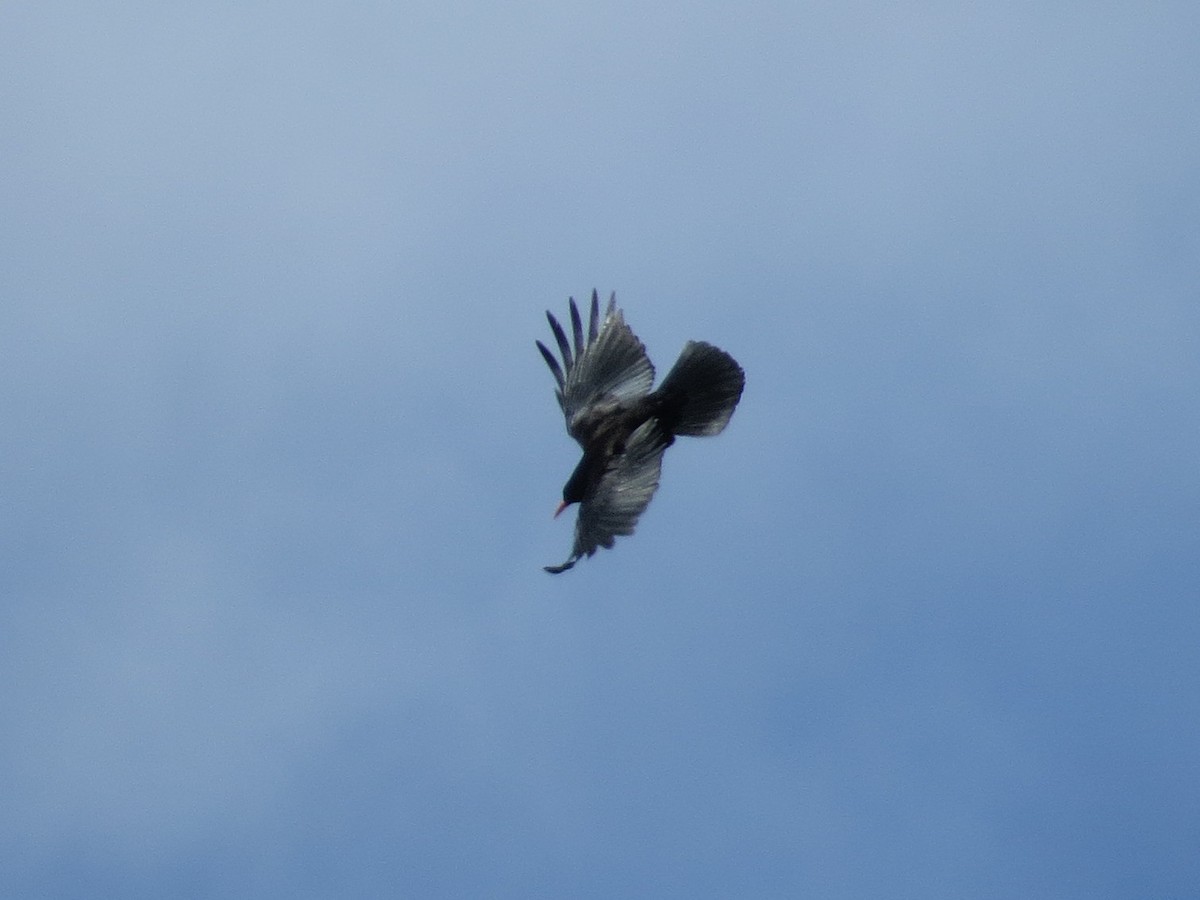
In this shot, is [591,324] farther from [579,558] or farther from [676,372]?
[579,558]

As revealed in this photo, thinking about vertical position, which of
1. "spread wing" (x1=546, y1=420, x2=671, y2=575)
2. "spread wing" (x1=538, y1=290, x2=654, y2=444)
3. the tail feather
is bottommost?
"spread wing" (x1=546, y1=420, x2=671, y2=575)

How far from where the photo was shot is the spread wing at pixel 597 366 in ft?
37.5

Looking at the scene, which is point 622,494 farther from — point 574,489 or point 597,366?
point 597,366

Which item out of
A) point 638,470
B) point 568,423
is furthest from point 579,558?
point 568,423

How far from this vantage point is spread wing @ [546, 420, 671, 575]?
10.2 metres

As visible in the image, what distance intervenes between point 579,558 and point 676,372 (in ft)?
4.85

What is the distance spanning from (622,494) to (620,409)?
91cm

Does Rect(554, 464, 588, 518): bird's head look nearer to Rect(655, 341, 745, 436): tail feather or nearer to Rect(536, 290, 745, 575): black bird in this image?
Rect(536, 290, 745, 575): black bird

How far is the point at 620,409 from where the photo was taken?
11.3 metres

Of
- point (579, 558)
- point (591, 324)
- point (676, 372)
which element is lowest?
point (579, 558)

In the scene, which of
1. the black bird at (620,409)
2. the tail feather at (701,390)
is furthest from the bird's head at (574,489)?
the tail feather at (701,390)

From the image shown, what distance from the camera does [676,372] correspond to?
11023mm

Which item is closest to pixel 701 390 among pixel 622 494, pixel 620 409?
pixel 620 409

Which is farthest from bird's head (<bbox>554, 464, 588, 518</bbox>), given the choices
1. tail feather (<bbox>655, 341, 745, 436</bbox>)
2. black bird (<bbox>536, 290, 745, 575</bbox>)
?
tail feather (<bbox>655, 341, 745, 436</bbox>)
